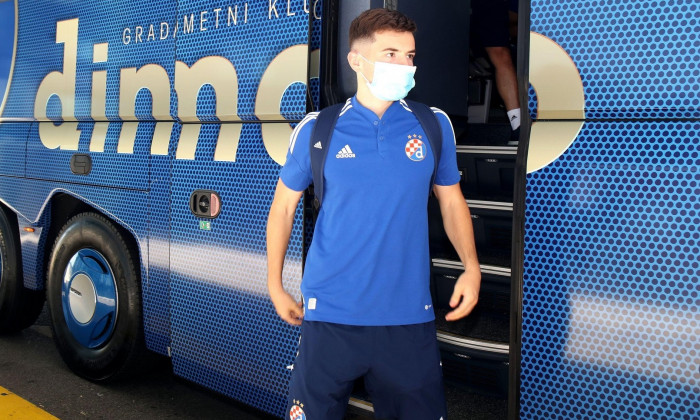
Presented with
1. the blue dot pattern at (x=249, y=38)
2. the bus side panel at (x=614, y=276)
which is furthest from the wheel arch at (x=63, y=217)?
the bus side panel at (x=614, y=276)

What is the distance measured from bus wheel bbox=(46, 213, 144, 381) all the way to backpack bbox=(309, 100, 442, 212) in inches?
75.4

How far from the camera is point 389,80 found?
195 centimetres

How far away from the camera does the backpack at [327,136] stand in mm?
1925

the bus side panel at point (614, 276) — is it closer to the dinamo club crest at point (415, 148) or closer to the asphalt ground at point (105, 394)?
the dinamo club crest at point (415, 148)

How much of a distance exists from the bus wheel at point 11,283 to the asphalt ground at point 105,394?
0.84 ft

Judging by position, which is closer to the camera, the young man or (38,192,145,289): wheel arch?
the young man

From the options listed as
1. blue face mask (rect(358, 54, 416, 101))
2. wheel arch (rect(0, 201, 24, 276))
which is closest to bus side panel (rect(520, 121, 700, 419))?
blue face mask (rect(358, 54, 416, 101))

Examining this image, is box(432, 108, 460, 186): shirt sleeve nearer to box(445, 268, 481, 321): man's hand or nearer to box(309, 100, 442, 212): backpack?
box(309, 100, 442, 212): backpack

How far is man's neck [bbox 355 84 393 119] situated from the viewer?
2.00m

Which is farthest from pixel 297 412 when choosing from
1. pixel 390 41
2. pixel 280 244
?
pixel 390 41

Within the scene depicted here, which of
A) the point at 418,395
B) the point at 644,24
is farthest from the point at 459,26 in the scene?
the point at 418,395

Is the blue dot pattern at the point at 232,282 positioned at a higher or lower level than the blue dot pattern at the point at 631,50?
lower

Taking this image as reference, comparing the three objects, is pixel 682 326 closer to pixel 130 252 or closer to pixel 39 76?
pixel 130 252

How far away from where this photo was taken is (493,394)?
251cm
